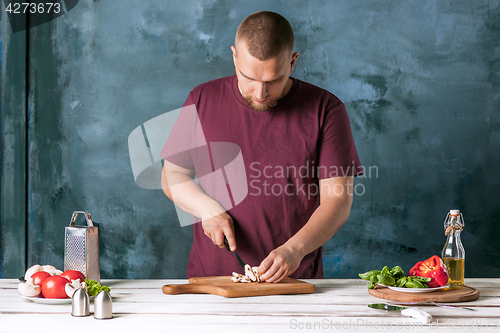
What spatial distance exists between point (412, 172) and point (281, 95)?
1875mm

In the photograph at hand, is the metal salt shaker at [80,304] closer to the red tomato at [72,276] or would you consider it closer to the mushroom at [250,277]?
the red tomato at [72,276]

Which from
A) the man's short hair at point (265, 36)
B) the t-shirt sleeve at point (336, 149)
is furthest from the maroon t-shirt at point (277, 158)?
the man's short hair at point (265, 36)

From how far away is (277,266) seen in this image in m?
1.44

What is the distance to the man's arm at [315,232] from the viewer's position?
57.0 inches

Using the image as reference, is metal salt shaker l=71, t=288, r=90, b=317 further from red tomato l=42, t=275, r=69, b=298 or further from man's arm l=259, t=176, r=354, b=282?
man's arm l=259, t=176, r=354, b=282

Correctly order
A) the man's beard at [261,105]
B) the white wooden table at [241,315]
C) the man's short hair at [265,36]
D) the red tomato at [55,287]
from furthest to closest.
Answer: the man's beard at [261,105] < the man's short hair at [265,36] < the red tomato at [55,287] < the white wooden table at [241,315]

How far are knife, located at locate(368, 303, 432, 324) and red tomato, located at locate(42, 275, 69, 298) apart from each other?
32.9 inches

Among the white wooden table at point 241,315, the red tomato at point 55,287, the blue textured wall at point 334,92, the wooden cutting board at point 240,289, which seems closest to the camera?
the white wooden table at point 241,315

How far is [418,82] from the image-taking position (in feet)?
10.9

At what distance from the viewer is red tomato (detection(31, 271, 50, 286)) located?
4.19 ft

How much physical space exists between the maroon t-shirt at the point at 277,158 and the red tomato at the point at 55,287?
732mm

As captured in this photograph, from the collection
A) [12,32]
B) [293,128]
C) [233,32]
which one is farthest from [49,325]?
[12,32]

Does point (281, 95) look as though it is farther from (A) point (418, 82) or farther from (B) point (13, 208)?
(B) point (13, 208)

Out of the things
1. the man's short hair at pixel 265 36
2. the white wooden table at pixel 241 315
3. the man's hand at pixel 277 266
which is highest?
the man's short hair at pixel 265 36
